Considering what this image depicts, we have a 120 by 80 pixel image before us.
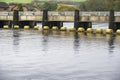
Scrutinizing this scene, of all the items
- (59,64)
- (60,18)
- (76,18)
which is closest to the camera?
(59,64)

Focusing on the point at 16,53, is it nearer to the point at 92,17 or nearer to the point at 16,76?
the point at 16,76

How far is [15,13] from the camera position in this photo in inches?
4496

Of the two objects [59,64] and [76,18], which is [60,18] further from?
[59,64]

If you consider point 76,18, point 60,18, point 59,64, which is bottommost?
point 59,64

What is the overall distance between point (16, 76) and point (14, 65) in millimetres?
5894

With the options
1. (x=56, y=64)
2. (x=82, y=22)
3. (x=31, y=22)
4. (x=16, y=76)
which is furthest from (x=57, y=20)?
(x=16, y=76)

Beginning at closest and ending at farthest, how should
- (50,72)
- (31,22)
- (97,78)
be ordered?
(97,78)
(50,72)
(31,22)

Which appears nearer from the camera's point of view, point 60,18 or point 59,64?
point 59,64

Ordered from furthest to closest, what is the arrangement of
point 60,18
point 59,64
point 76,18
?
1. point 60,18
2. point 76,18
3. point 59,64

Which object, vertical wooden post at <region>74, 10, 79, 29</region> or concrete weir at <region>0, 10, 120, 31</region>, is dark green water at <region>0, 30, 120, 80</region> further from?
vertical wooden post at <region>74, 10, 79, 29</region>

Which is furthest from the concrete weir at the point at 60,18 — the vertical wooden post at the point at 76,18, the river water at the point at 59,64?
the river water at the point at 59,64

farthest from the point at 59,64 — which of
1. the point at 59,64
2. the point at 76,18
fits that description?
the point at 76,18

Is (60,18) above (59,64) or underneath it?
above

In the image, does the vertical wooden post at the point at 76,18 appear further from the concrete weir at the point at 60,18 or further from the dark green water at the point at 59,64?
the dark green water at the point at 59,64
